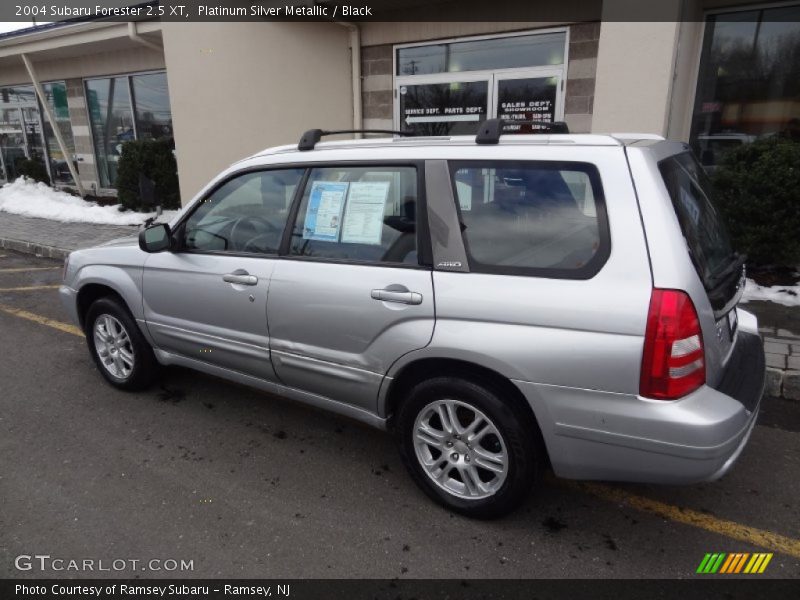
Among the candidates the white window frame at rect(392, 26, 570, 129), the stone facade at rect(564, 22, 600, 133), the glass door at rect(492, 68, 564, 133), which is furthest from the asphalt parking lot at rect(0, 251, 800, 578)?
the white window frame at rect(392, 26, 570, 129)

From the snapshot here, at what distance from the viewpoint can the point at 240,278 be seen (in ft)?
10.7

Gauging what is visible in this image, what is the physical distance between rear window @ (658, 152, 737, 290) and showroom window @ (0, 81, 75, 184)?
1481 cm

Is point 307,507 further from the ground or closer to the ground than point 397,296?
closer to the ground

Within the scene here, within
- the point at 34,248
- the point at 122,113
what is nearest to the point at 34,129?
the point at 122,113

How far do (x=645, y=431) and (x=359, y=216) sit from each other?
1.66 meters

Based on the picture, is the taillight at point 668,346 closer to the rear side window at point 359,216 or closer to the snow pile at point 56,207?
the rear side window at point 359,216

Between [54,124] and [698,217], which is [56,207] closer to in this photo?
[54,124]

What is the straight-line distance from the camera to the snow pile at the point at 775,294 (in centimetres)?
552

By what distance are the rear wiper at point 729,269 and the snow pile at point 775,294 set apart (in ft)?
10.4

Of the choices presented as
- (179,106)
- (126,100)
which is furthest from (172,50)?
(126,100)

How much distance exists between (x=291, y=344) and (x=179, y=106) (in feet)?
25.5

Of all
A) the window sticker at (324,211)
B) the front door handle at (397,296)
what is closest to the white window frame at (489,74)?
the window sticker at (324,211)
